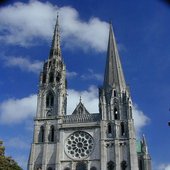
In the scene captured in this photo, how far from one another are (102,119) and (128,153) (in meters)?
6.23

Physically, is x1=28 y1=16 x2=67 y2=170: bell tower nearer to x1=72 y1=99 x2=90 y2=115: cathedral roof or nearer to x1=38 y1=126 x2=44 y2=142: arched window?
x1=38 y1=126 x2=44 y2=142: arched window

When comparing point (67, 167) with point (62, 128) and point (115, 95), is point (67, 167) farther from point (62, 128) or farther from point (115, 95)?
point (115, 95)

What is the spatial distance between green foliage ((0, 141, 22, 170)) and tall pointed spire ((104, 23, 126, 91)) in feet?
78.2

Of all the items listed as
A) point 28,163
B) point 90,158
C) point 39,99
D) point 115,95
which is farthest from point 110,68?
point 28,163

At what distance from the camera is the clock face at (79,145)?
1614 inches

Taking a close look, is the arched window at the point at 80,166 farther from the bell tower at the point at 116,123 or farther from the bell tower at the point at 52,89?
the bell tower at the point at 52,89

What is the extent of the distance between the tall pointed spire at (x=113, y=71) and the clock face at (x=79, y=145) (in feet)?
30.9

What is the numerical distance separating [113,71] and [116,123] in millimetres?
10196

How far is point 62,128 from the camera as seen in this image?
141 feet

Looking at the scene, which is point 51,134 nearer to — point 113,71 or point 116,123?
point 116,123

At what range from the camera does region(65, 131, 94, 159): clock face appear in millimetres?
41000

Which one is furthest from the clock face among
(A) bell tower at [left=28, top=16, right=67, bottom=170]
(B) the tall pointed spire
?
(B) the tall pointed spire

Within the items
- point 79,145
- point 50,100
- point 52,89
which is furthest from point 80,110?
point 79,145

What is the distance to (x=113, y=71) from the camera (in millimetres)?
49062
